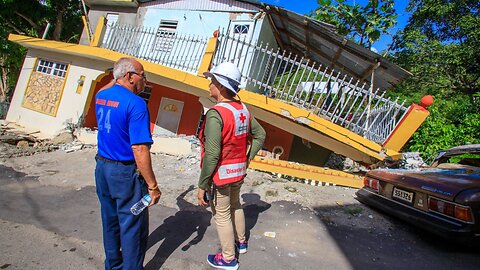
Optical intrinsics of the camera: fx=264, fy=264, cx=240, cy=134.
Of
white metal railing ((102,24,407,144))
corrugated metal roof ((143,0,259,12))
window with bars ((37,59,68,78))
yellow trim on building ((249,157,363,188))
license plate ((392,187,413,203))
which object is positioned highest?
corrugated metal roof ((143,0,259,12))

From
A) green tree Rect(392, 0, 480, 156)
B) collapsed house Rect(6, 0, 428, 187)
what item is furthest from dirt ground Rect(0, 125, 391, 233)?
green tree Rect(392, 0, 480, 156)

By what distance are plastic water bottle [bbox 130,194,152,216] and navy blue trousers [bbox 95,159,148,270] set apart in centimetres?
3

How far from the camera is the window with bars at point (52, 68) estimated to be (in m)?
8.60

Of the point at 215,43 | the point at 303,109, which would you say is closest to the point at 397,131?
the point at 303,109

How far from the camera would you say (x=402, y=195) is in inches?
140

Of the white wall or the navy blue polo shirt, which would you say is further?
the white wall

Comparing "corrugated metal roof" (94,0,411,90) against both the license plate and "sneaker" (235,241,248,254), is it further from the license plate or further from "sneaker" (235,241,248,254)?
"sneaker" (235,241,248,254)

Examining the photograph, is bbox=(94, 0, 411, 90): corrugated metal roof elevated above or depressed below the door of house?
above

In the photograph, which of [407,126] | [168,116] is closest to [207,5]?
[168,116]

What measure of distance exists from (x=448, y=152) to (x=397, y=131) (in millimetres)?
937

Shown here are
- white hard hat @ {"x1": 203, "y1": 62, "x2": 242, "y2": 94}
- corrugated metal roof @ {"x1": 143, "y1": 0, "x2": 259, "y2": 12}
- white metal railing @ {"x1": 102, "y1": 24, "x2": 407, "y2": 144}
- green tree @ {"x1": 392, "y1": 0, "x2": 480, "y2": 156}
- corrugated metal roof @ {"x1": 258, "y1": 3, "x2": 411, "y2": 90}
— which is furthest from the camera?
green tree @ {"x1": 392, "y1": 0, "x2": 480, "y2": 156}

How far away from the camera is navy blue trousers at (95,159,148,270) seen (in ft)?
6.66

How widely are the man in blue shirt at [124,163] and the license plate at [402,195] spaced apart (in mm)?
3171

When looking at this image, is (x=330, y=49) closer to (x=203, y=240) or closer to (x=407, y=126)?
(x=407, y=126)
